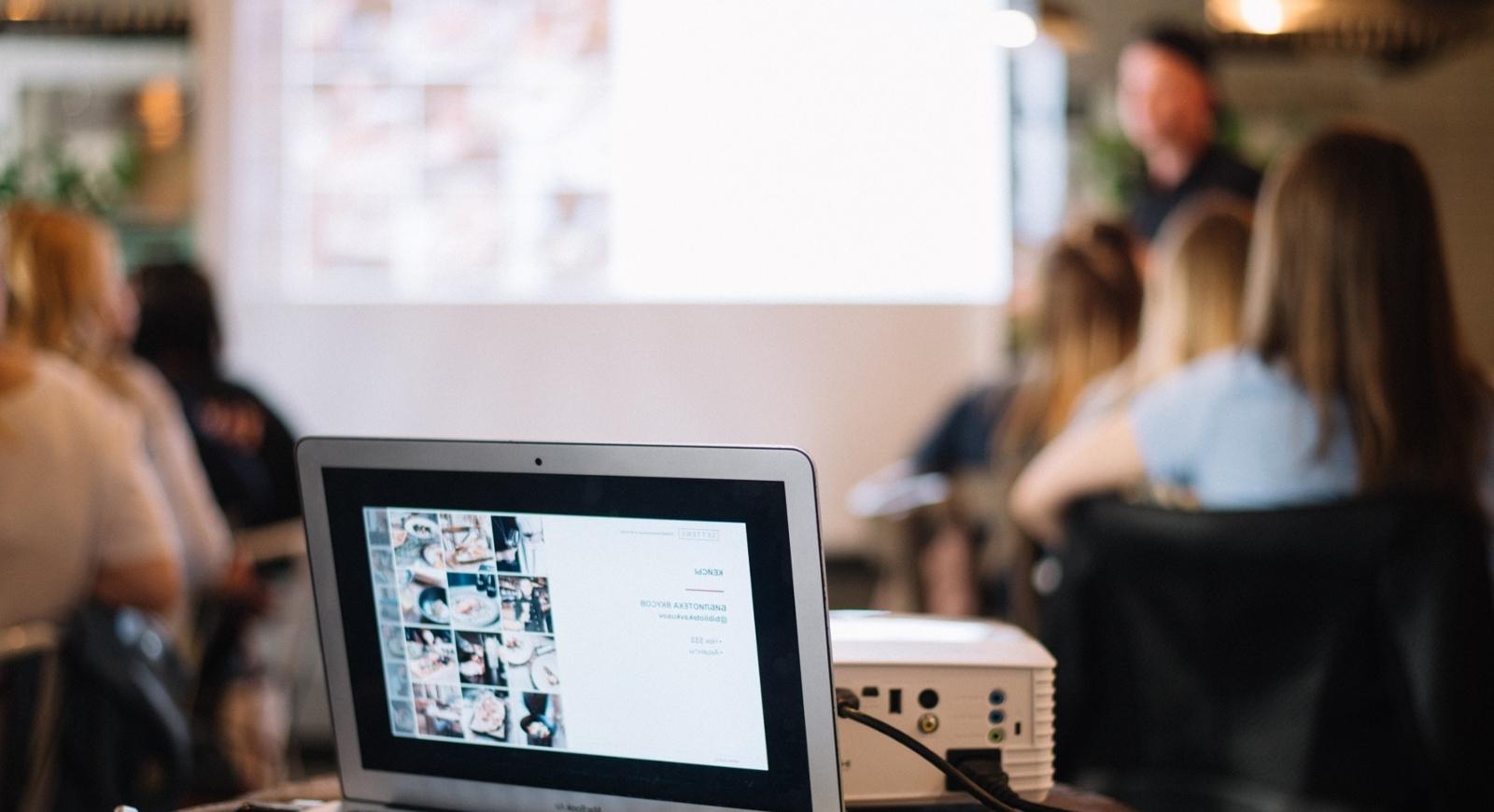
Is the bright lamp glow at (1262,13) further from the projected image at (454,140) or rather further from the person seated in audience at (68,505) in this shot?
the person seated in audience at (68,505)

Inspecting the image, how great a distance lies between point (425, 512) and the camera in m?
1.03

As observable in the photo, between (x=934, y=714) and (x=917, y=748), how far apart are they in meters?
0.04

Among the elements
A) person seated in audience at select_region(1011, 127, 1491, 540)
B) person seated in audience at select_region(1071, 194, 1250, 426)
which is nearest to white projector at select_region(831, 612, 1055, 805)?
person seated in audience at select_region(1011, 127, 1491, 540)

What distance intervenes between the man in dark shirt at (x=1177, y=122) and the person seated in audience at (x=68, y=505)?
9.25ft

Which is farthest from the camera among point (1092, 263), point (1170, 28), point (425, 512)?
→ point (1170, 28)

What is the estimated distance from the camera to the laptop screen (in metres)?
0.94

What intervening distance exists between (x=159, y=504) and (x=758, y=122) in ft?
7.98

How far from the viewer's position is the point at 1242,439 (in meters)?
1.91

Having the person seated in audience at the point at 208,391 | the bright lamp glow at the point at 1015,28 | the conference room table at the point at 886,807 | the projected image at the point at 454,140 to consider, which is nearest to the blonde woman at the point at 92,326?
the person seated in audience at the point at 208,391

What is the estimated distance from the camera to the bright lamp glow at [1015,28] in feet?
13.3

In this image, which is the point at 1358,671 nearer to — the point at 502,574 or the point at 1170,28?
the point at 502,574

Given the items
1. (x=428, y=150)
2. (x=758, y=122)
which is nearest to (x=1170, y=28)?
(x=758, y=122)

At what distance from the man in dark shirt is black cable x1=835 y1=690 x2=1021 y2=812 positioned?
3.10m

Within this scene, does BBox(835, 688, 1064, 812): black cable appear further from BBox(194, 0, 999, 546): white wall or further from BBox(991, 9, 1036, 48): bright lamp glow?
BBox(991, 9, 1036, 48): bright lamp glow
